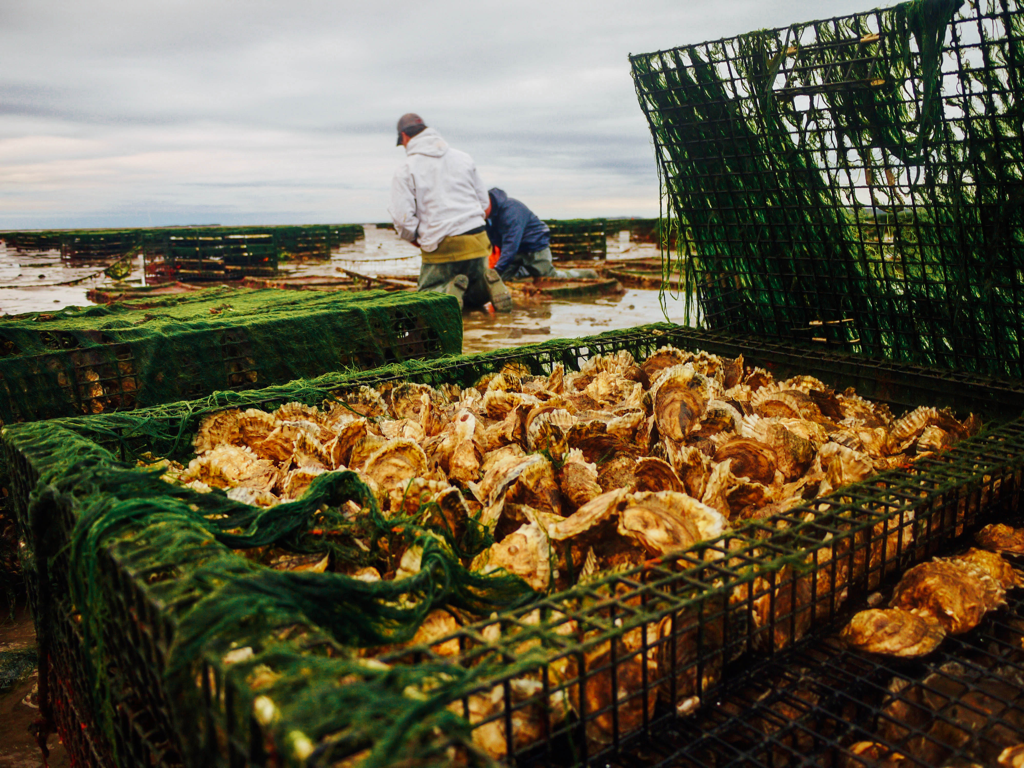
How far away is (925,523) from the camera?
6.09ft

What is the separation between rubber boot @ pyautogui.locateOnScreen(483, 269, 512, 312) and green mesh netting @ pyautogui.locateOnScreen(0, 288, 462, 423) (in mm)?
5564

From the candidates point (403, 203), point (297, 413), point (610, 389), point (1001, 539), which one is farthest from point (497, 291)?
point (1001, 539)

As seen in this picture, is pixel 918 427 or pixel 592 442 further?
pixel 918 427

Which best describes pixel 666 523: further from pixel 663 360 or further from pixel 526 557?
pixel 663 360

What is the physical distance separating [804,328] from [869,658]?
2.50 m

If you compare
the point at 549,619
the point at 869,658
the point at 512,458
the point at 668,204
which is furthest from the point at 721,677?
the point at 668,204

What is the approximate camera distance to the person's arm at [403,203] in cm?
834

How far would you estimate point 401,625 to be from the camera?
1297 mm

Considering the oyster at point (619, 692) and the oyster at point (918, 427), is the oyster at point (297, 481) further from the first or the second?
the oyster at point (918, 427)

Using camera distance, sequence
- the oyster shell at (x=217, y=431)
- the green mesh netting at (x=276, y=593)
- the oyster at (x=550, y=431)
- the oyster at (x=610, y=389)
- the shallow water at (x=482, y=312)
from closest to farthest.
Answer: the green mesh netting at (x=276, y=593)
the oyster at (x=550, y=431)
the oyster shell at (x=217, y=431)
the oyster at (x=610, y=389)
the shallow water at (x=482, y=312)

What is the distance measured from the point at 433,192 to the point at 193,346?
5439mm

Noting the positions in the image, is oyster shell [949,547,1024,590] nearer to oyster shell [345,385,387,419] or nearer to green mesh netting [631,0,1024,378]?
green mesh netting [631,0,1024,378]

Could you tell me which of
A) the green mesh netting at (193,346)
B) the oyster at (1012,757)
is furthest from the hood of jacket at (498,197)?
the oyster at (1012,757)

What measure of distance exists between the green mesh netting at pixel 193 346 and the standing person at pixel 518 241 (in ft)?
27.8
